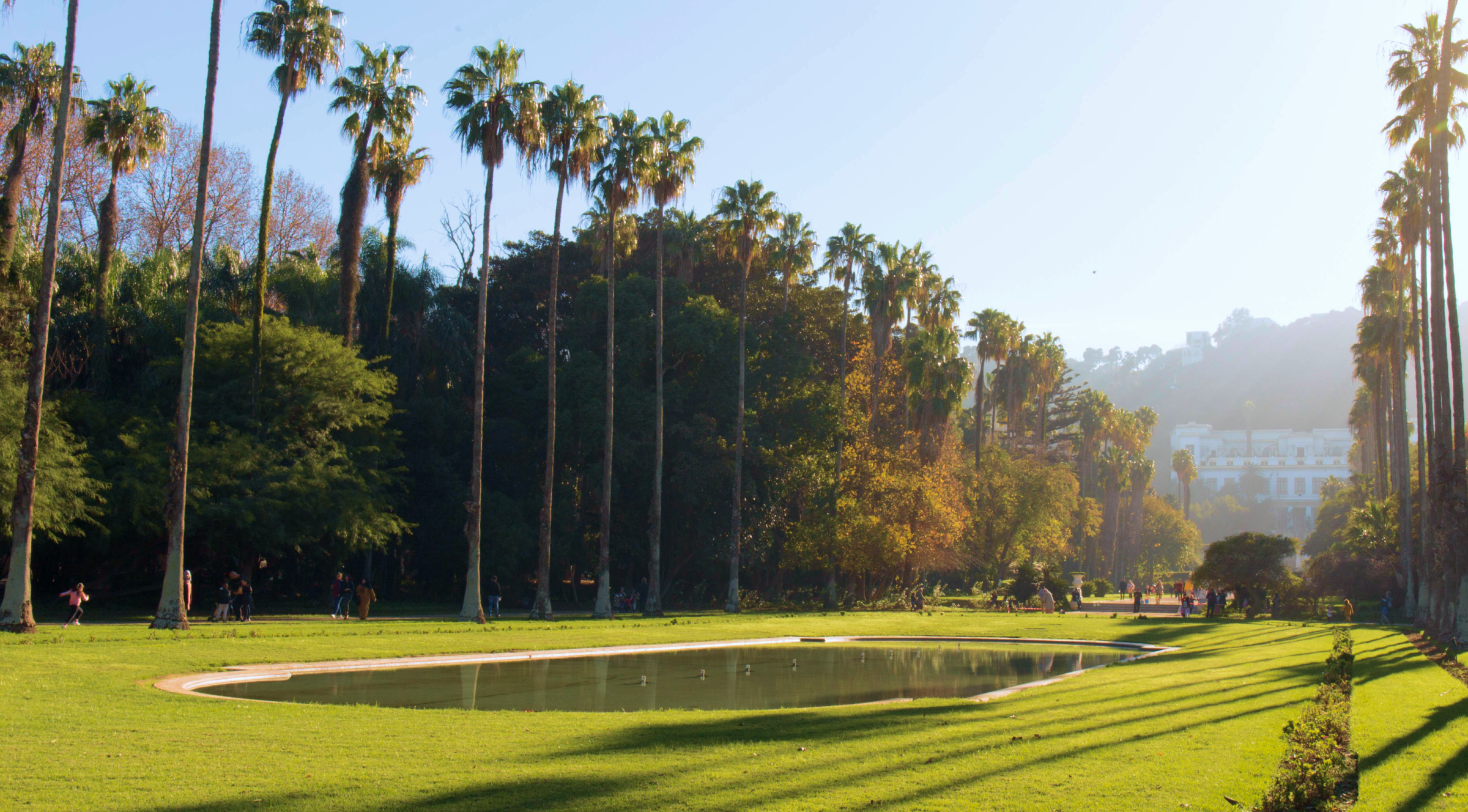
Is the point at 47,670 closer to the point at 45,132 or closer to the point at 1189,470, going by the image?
the point at 45,132

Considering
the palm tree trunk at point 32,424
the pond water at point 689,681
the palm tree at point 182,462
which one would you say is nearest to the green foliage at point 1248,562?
the pond water at point 689,681

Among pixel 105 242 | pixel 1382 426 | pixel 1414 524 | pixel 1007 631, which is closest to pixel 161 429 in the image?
pixel 105 242

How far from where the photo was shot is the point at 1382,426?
2149 inches

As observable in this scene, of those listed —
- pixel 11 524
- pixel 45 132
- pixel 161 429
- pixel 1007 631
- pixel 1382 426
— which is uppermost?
pixel 45 132

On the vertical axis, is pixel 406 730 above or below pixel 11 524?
below

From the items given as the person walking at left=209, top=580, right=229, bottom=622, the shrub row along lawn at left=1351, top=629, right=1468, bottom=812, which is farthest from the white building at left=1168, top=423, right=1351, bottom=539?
the person walking at left=209, top=580, right=229, bottom=622

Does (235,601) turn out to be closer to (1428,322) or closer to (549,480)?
(549,480)

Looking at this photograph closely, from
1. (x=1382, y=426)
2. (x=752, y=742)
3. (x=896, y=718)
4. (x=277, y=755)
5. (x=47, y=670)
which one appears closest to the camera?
(x=277, y=755)

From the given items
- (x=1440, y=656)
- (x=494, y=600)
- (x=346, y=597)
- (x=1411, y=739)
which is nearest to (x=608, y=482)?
(x=494, y=600)

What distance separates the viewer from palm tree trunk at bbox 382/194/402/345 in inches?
1601

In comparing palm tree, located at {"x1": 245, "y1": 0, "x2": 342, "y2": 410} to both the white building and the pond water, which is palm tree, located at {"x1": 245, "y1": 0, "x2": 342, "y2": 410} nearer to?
the pond water

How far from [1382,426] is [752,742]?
56.4m

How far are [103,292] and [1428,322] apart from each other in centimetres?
4778

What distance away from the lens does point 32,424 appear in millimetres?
22250
